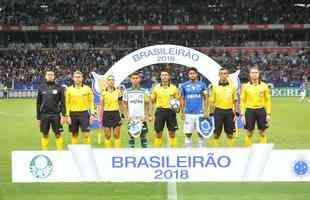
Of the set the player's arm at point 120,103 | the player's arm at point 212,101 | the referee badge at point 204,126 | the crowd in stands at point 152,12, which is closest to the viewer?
the player's arm at point 212,101

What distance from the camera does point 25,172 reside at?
31.1 feet

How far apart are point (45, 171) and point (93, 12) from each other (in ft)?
158

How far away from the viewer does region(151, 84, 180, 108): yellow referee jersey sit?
13.9 m

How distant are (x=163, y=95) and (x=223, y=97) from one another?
132 centimetres

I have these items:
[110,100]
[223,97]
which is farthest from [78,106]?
[223,97]

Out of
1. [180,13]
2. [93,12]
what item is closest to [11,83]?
[93,12]

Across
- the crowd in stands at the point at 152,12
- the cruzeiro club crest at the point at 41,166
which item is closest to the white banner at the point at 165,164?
the cruzeiro club crest at the point at 41,166

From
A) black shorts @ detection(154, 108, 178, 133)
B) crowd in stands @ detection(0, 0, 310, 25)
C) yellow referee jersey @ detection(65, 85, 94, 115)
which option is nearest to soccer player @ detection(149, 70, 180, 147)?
black shorts @ detection(154, 108, 178, 133)

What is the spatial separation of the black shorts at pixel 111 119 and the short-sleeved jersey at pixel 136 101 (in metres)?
0.46

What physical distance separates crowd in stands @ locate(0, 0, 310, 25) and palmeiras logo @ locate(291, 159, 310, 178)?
46146mm

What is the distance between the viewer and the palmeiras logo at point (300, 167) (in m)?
9.41

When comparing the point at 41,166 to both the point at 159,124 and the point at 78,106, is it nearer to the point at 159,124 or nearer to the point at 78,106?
the point at 78,106

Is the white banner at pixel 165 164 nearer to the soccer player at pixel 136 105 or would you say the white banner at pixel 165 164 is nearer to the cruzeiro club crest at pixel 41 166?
the cruzeiro club crest at pixel 41 166

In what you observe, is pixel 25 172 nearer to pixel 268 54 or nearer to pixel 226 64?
pixel 226 64
